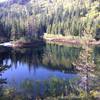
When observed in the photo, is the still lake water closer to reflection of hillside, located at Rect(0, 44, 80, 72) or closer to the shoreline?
reflection of hillside, located at Rect(0, 44, 80, 72)

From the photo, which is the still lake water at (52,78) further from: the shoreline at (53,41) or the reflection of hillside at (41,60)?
the shoreline at (53,41)

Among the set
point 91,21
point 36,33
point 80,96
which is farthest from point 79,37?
point 80,96

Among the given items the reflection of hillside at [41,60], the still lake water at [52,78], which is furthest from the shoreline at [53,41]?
the still lake water at [52,78]

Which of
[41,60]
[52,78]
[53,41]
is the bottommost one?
[41,60]

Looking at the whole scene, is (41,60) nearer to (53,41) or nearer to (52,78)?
(52,78)

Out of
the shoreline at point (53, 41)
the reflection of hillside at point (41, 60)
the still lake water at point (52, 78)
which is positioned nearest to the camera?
the still lake water at point (52, 78)

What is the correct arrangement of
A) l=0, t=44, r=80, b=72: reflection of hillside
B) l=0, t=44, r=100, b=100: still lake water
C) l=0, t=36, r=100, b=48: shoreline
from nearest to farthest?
l=0, t=44, r=100, b=100: still lake water → l=0, t=44, r=80, b=72: reflection of hillside → l=0, t=36, r=100, b=48: shoreline

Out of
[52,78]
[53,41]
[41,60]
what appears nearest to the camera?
[52,78]

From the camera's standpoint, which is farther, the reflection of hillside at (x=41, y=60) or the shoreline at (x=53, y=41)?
the shoreline at (x=53, y=41)

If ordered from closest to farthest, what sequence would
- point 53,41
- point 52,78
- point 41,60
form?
1. point 52,78
2. point 41,60
3. point 53,41

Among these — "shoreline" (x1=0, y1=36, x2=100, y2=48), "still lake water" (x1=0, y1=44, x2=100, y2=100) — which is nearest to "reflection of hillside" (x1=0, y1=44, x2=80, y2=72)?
"still lake water" (x1=0, y1=44, x2=100, y2=100)

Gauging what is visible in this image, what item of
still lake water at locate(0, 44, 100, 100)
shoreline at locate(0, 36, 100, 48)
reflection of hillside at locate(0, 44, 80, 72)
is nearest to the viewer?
still lake water at locate(0, 44, 100, 100)

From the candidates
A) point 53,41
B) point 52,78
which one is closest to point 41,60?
point 52,78

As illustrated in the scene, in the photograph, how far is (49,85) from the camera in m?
58.5
